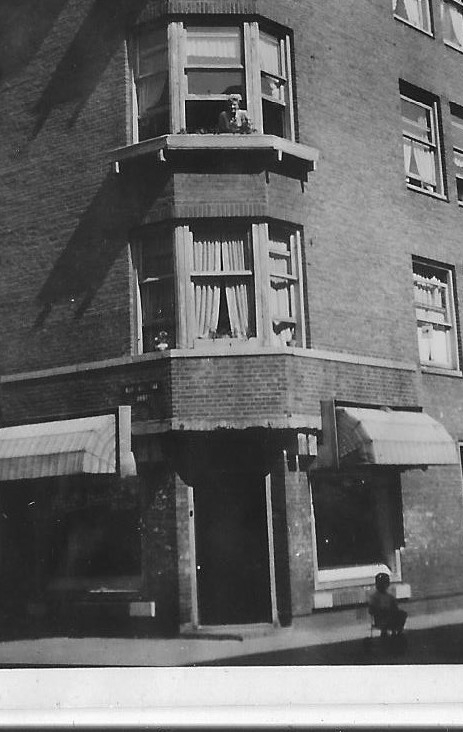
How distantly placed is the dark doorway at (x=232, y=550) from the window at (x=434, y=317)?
3.68 metres

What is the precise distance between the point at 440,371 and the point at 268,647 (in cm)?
525

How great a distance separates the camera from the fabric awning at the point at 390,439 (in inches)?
447

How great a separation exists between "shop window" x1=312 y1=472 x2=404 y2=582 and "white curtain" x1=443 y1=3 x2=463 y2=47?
734cm

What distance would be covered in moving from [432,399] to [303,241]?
311 cm

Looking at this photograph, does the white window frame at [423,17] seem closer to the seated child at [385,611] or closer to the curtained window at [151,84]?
the curtained window at [151,84]

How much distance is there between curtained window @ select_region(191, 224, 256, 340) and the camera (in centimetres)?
→ 1174

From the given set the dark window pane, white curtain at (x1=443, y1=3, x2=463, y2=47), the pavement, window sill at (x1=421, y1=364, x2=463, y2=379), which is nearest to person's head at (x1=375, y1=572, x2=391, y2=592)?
the pavement

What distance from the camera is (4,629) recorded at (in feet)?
36.0

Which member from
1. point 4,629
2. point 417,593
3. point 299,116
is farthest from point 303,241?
point 4,629

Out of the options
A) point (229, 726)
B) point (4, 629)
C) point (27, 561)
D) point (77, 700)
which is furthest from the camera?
point (27, 561)

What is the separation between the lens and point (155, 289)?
1198 cm

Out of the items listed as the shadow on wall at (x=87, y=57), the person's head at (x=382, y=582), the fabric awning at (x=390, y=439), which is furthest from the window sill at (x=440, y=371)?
the shadow on wall at (x=87, y=57)

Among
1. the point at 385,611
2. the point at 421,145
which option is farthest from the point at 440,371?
the point at 385,611

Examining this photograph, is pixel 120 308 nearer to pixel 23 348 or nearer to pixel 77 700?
pixel 23 348
